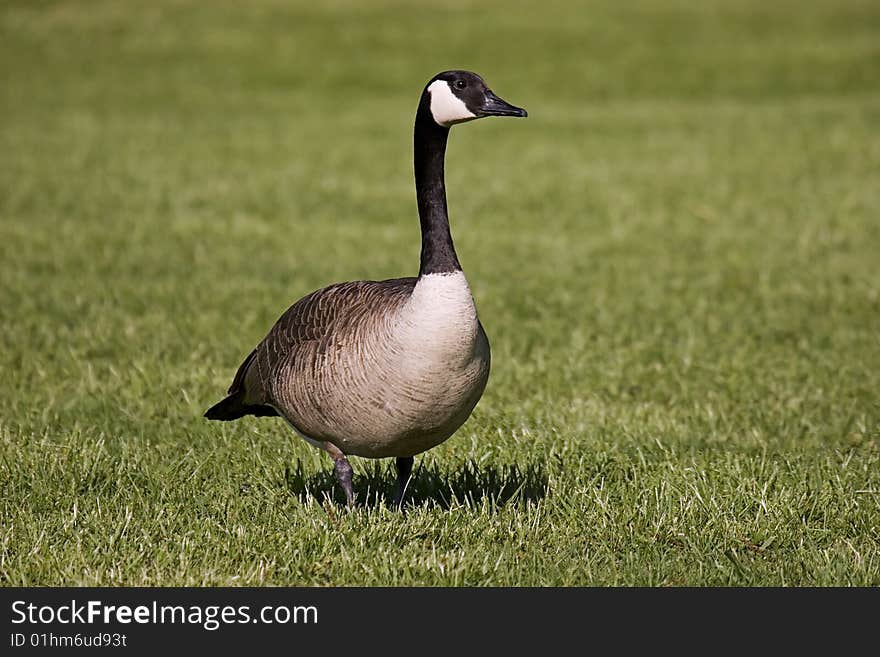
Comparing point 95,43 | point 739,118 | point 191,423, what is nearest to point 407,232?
point 191,423

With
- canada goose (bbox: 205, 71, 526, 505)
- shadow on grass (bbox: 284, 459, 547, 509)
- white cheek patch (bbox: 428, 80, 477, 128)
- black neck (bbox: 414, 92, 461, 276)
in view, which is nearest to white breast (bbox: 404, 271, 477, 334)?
canada goose (bbox: 205, 71, 526, 505)

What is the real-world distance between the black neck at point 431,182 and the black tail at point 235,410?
4.54ft

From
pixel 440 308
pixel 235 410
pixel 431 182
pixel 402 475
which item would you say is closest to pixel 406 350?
pixel 440 308

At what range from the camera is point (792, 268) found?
472 inches

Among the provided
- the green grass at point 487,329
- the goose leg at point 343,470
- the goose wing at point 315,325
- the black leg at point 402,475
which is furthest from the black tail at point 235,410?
the black leg at point 402,475

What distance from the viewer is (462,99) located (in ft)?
16.8

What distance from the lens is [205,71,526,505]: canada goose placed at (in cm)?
499

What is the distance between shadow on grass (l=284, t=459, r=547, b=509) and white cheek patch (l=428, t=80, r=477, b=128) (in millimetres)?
1846

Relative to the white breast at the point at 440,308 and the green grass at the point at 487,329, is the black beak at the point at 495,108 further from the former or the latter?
the green grass at the point at 487,329

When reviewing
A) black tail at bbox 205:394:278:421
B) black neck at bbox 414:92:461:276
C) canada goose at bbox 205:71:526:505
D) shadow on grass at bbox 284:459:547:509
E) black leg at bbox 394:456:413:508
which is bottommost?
shadow on grass at bbox 284:459:547:509

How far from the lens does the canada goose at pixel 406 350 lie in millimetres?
4992

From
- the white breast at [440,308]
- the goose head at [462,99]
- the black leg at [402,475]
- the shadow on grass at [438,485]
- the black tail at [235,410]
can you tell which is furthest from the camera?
the black tail at [235,410]

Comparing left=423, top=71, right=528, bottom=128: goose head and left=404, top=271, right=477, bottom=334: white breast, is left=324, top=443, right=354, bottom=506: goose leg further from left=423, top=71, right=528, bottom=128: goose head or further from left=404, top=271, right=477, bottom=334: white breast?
left=423, top=71, right=528, bottom=128: goose head

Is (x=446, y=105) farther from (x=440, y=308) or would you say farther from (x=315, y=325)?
(x=315, y=325)
